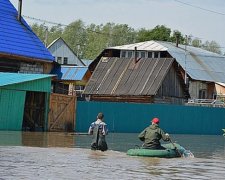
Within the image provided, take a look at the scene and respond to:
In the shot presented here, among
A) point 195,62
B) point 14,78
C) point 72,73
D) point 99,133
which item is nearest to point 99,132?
point 99,133

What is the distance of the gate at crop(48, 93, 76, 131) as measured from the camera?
3084cm

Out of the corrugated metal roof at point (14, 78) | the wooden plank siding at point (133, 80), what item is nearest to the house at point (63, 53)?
the wooden plank siding at point (133, 80)

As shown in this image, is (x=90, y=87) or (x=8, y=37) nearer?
(x=8, y=37)

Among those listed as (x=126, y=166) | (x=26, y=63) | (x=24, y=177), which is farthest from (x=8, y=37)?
(x=24, y=177)

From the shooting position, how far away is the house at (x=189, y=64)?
5425 centimetres

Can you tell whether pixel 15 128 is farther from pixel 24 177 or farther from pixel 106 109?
pixel 24 177

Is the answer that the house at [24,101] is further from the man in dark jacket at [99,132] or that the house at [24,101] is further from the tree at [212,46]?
the tree at [212,46]

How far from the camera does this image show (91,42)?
124250 mm

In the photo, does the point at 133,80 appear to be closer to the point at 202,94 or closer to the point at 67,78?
the point at 67,78

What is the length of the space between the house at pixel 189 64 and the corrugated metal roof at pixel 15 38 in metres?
14.6

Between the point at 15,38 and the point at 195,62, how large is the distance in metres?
25.5

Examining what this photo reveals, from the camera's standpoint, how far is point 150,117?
3506 centimetres

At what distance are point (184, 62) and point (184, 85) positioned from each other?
6360mm

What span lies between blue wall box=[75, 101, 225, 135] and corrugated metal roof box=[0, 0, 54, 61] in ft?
18.4
